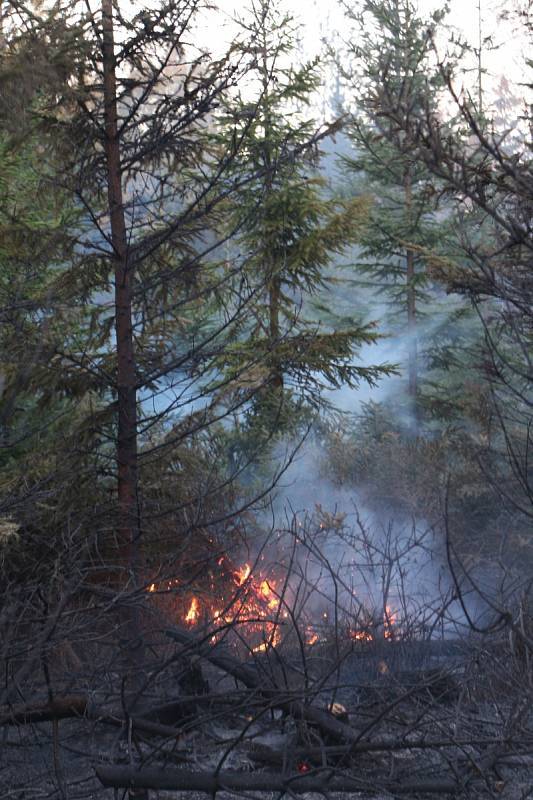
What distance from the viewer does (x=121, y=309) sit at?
8.25 metres

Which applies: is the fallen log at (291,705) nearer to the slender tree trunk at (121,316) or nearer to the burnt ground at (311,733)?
the burnt ground at (311,733)

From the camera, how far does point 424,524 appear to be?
1612 cm

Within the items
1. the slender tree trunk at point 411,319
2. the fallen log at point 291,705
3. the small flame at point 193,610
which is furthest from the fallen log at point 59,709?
the slender tree trunk at point 411,319

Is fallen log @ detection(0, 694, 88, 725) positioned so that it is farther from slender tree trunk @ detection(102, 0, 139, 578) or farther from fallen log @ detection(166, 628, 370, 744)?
slender tree trunk @ detection(102, 0, 139, 578)

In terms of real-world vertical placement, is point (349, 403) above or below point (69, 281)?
above

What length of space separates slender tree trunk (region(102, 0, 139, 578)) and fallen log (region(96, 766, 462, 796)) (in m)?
3.32

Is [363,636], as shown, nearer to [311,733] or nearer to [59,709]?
[311,733]

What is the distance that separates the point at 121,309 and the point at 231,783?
16.1 ft

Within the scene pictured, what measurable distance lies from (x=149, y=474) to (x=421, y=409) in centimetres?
1168

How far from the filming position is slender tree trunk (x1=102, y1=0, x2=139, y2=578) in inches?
317

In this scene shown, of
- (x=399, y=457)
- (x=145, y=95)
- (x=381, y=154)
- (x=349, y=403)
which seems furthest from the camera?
(x=349, y=403)

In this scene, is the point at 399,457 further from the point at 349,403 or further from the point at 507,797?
the point at 349,403

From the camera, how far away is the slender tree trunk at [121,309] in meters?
8.06

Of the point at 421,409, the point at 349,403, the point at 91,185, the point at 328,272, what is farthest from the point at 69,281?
the point at 328,272
